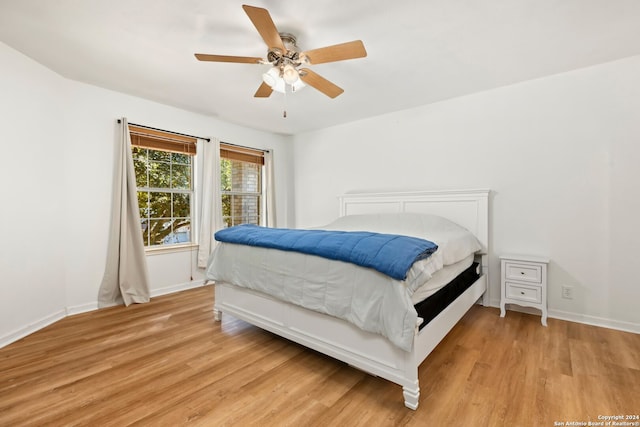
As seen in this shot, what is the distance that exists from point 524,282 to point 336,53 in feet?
8.63

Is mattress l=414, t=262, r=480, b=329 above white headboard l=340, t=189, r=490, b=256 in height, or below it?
below

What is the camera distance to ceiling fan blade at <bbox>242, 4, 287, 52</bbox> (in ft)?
5.02

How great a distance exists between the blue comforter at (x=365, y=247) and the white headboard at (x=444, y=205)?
1.66 meters

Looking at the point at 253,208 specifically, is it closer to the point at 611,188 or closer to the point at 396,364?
the point at 396,364

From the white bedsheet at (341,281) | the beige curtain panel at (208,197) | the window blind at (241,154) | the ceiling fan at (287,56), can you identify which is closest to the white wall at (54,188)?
the beige curtain panel at (208,197)

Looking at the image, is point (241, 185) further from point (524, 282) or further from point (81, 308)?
point (524, 282)

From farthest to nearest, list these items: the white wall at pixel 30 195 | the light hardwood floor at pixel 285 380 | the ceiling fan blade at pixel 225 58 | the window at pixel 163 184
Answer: the window at pixel 163 184 → the white wall at pixel 30 195 → the ceiling fan blade at pixel 225 58 → the light hardwood floor at pixel 285 380

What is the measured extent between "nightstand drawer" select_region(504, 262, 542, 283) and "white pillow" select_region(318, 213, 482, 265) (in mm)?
333

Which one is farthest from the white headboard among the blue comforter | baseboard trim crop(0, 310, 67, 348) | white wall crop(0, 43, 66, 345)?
baseboard trim crop(0, 310, 67, 348)

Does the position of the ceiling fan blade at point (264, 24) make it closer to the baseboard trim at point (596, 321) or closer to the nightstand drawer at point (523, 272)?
the nightstand drawer at point (523, 272)

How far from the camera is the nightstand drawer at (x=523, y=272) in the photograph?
103 inches

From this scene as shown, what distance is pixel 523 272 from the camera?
2.69 meters

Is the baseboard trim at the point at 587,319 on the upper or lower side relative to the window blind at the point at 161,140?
lower

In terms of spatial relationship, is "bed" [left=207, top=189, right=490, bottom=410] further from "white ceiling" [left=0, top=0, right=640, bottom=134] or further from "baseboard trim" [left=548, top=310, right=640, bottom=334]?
"white ceiling" [left=0, top=0, right=640, bottom=134]
